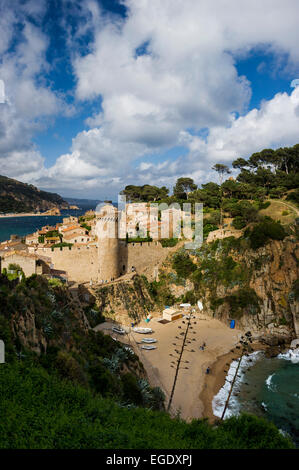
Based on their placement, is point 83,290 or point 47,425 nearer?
point 47,425

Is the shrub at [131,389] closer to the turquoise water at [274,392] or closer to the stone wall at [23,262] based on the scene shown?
the turquoise water at [274,392]

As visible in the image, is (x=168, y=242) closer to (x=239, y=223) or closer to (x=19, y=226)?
(x=239, y=223)

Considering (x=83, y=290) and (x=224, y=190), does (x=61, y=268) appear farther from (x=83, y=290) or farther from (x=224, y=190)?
(x=224, y=190)

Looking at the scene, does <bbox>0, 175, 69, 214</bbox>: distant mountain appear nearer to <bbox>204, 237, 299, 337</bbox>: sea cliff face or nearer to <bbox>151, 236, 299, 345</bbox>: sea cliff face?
<bbox>151, 236, 299, 345</bbox>: sea cliff face

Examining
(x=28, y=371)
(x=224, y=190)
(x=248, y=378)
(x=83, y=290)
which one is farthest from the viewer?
(x=224, y=190)

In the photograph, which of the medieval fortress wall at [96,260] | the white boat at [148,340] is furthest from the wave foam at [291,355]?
the medieval fortress wall at [96,260]
